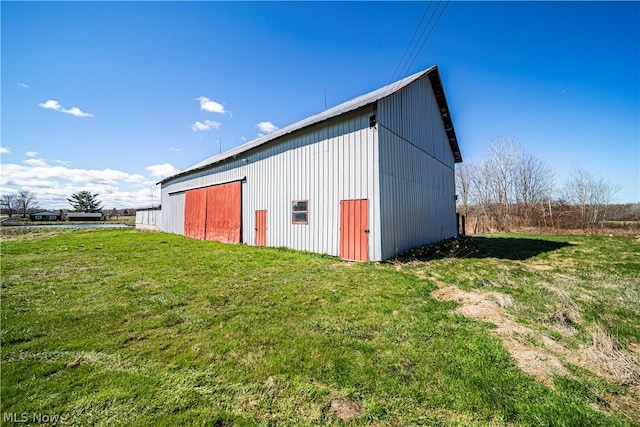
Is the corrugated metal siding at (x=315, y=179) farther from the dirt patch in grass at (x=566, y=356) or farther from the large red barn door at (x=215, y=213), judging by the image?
the dirt patch in grass at (x=566, y=356)

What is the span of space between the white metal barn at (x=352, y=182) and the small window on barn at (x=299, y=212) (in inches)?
1.6

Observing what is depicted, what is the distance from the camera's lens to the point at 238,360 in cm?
289

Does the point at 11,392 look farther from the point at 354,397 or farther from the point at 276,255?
the point at 276,255

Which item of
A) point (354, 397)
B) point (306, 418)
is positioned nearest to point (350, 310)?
point (354, 397)

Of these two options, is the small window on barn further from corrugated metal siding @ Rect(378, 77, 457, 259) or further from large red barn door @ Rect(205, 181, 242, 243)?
large red barn door @ Rect(205, 181, 242, 243)

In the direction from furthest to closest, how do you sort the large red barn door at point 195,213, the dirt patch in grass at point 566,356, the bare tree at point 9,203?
1. the bare tree at point 9,203
2. the large red barn door at point 195,213
3. the dirt patch in grass at point 566,356

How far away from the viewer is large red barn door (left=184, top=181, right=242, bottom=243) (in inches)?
564

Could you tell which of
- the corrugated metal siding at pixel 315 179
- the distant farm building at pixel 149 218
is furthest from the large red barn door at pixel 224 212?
the distant farm building at pixel 149 218

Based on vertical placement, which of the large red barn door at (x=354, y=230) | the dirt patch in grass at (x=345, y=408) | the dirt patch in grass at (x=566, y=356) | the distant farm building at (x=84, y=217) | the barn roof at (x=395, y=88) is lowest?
the dirt patch in grass at (x=345, y=408)

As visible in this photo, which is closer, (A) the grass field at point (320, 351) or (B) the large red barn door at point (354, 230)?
(A) the grass field at point (320, 351)

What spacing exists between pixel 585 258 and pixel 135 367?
13855 millimetres

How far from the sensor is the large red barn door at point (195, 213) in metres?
17.3

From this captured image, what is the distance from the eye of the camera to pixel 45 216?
64.0 metres

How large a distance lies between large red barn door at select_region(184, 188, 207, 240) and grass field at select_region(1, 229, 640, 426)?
35.8ft
